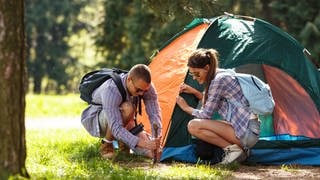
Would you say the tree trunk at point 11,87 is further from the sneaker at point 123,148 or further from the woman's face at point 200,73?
the sneaker at point 123,148

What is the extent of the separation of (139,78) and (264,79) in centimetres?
211

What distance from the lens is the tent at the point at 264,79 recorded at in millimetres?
6496

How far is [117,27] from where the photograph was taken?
66.5 ft

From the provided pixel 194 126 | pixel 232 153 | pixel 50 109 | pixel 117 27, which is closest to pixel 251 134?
pixel 232 153

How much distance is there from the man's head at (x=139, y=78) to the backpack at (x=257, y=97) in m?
0.93

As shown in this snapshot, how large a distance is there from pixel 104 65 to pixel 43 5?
11647 mm

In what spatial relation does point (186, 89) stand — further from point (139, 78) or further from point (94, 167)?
point (94, 167)

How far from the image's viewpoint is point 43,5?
103 ft

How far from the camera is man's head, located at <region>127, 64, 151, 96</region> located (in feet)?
18.7

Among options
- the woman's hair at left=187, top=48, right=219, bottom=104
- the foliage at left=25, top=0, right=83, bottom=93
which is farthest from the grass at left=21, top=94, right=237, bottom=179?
the foliage at left=25, top=0, right=83, bottom=93

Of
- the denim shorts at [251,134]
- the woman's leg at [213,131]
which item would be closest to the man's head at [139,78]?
the woman's leg at [213,131]

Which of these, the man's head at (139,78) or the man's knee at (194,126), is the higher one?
the man's head at (139,78)

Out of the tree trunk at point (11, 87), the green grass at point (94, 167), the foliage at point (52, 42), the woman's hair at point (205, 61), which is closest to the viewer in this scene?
the tree trunk at point (11, 87)

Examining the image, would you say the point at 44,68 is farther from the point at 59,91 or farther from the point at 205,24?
the point at 205,24
